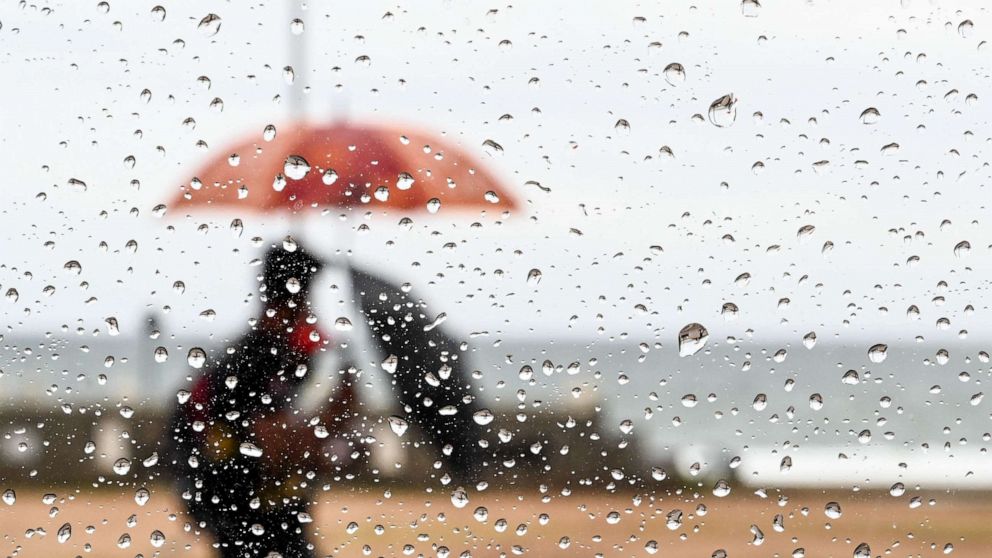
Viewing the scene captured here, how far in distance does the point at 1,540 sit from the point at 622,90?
66cm

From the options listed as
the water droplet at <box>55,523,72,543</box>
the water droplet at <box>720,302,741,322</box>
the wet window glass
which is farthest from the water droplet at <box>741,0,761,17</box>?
the water droplet at <box>55,523,72,543</box>

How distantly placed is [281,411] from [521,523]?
230 mm

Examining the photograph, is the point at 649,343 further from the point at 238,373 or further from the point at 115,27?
the point at 115,27

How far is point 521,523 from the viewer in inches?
28.5

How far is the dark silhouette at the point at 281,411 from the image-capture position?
2.35 ft

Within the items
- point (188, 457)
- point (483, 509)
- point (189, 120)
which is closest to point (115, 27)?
point (189, 120)

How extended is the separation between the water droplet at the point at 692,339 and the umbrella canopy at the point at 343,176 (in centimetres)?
18

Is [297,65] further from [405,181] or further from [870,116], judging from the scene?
[870,116]

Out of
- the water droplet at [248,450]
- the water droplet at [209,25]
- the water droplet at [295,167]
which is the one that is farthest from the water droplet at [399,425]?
the water droplet at [209,25]

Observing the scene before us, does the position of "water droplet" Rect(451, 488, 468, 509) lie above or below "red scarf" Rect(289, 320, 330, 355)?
below

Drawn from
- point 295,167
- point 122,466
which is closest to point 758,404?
point 295,167

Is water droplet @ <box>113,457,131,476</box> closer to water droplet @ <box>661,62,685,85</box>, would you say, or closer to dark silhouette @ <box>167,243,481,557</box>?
dark silhouette @ <box>167,243,481,557</box>

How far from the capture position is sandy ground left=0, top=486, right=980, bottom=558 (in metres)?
0.72

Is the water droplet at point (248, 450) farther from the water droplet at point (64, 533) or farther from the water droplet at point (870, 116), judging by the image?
the water droplet at point (870, 116)
